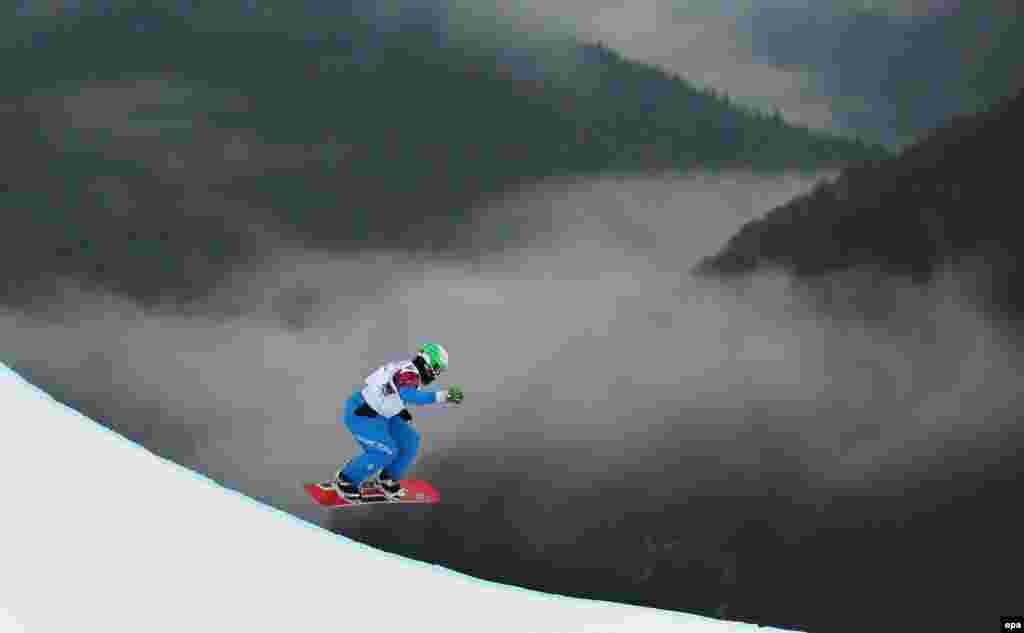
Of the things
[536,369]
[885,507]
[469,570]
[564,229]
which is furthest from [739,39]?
[469,570]

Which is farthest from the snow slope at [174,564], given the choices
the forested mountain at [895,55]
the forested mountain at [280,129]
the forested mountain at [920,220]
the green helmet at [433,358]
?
the forested mountain at [895,55]

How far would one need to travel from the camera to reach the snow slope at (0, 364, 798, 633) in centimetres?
561

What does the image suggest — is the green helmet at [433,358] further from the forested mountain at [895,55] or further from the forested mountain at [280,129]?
the forested mountain at [895,55]

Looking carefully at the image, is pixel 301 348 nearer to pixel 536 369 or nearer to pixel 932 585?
pixel 536 369

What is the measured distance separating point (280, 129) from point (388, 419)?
1878 mm

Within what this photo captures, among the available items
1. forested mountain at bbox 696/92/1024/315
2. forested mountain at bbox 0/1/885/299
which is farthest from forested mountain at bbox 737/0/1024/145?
forested mountain at bbox 0/1/885/299

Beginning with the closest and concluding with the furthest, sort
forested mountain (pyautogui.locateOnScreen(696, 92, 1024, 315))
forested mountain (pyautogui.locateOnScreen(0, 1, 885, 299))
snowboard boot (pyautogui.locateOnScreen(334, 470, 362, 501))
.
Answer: snowboard boot (pyautogui.locateOnScreen(334, 470, 362, 501)) < forested mountain (pyautogui.locateOnScreen(696, 92, 1024, 315)) < forested mountain (pyautogui.locateOnScreen(0, 1, 885, 299))

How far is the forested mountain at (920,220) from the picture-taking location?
5789mm

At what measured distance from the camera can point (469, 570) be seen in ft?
20.3

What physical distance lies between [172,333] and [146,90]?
1239 millimetres

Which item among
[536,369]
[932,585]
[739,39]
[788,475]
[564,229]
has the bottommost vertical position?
[932,585]

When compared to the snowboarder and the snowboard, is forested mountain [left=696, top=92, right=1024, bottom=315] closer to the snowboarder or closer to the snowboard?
the snowboarder

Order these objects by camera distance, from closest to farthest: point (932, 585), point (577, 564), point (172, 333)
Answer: point (932, 585) → point (577, 564) → point (172, 333)

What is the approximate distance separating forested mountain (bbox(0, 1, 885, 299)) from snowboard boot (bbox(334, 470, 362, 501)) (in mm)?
1363
